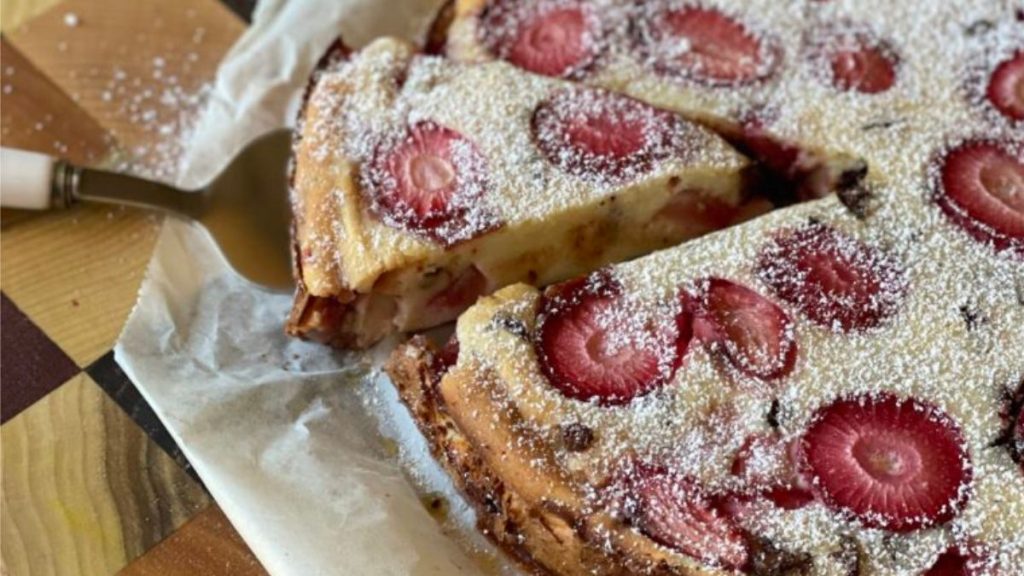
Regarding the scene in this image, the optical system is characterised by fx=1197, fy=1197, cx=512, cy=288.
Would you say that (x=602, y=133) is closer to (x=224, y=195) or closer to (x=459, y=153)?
(x=459, y=153)

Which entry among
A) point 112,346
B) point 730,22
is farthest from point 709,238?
point 112,346

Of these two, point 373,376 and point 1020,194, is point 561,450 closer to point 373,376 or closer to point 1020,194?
point 373,376

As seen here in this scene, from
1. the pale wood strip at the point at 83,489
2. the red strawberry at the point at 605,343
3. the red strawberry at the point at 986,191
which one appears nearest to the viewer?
the red strawberry at the point at 605,343

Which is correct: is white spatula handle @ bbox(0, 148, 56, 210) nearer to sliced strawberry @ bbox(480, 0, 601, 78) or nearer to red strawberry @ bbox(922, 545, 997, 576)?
sliced strawberry @ bbox(480, 0, 601, 78)

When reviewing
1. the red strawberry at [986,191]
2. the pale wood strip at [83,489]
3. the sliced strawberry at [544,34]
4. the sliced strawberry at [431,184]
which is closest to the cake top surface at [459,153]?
the sliced strawberry at [431,184]

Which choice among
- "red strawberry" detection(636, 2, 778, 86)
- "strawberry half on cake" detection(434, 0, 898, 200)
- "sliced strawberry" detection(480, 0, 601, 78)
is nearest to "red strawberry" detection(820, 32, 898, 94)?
"strawberry half on cake" detection(434, 0, 898, 200)

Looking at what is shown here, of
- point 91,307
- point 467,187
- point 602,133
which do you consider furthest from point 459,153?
point 91,307

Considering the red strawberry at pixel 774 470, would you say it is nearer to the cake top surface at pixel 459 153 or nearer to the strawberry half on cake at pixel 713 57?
the cake top surface at pixel 459 153
